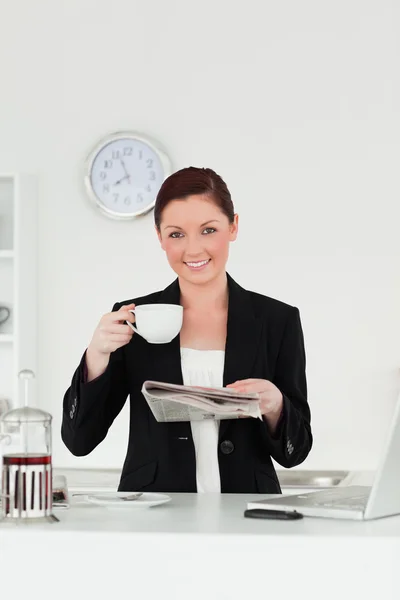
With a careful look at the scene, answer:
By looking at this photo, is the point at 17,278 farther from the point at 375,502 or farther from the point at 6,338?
the point at 375,502

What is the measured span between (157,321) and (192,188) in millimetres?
421

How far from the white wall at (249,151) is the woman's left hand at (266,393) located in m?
1.95

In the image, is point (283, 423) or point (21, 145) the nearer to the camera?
point (283, 423)

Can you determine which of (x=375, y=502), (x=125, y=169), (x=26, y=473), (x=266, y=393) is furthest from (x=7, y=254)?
(x=375, y=502)

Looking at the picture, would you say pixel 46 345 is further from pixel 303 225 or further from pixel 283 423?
pixel 283 423

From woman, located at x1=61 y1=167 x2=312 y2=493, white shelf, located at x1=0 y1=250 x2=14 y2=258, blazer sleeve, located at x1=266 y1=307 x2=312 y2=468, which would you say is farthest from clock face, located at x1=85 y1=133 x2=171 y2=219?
blazer sleeve, located at x1=266 y1=307 x2=312 y2=468

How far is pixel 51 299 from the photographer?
4055 mm

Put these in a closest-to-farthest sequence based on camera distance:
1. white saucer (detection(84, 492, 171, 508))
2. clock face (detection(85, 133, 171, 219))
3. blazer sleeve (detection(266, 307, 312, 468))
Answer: white saucer (detection(84, 492, 171, 508))
blazer sleeve (detection(266, 307, 312, 468))
clock face (detection(85, 133, 171, 219))

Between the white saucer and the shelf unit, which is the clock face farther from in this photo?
the white saucer

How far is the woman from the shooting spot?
2100mm

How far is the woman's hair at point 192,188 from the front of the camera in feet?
7.49

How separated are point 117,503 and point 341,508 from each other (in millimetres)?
388

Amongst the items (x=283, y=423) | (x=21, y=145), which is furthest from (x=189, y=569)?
(x=21, y=145)

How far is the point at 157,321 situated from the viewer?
6.60 feet
